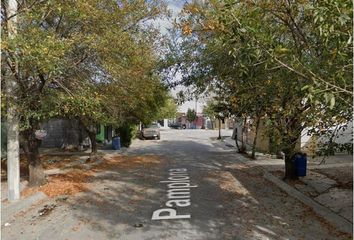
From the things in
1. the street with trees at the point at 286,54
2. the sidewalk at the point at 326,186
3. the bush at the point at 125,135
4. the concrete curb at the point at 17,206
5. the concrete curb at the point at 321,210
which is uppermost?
the street with trees at the point at 286,54

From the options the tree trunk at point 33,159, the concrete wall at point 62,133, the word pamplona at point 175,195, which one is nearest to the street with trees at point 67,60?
the tree trunk at point 33,159

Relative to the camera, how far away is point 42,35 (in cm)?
818

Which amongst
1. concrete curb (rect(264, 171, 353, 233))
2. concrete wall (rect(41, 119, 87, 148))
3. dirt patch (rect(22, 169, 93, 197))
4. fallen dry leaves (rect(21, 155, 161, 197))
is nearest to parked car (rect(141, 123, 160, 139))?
concrete wall (rect(41, 119, 87, 148))

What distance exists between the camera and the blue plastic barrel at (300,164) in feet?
38.5

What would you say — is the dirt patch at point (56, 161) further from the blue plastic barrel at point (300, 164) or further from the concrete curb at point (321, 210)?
the blue plastic barrel at point (300, 164)

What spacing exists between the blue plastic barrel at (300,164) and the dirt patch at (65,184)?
6.69 m

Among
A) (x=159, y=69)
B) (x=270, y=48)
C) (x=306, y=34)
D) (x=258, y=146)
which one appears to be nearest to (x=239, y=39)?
(x=270, y=48)

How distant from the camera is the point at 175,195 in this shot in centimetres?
1006

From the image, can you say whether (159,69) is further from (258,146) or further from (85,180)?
(258,146)

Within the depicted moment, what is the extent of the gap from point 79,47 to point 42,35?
175 cm

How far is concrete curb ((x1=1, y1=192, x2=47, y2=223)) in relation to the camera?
27.1 feet

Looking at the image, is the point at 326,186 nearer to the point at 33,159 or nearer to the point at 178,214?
the point at 178,214

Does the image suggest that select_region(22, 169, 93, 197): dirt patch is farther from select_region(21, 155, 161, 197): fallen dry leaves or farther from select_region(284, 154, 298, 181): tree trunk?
select_region(284, 154, 298, 181): tree trunk

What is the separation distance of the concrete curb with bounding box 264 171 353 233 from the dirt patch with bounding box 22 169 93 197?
6082mm
